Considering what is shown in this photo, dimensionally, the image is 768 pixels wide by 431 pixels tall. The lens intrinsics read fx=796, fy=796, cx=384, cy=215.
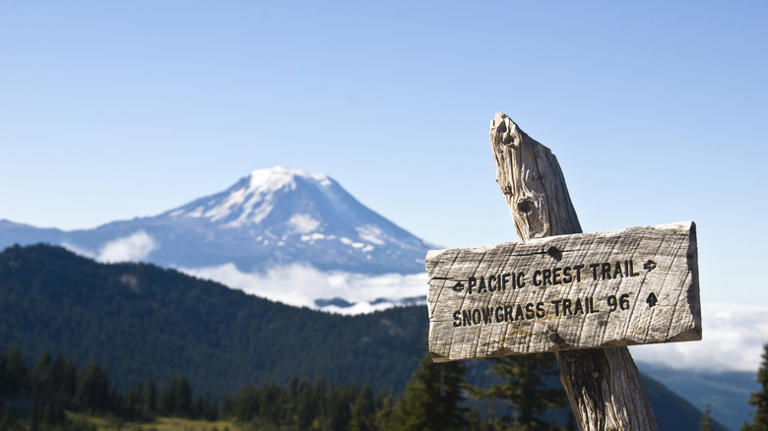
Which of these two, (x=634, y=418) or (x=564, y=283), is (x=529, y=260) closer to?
(x=564, y=283)

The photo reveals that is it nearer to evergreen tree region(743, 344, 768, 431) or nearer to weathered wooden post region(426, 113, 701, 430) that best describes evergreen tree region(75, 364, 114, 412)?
evergreen tree region(743, 344, 768, 431)

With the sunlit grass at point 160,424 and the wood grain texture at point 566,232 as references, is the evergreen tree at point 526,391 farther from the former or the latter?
the sunlit grass at point 160,424

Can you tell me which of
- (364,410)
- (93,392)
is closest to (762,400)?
(364,410)

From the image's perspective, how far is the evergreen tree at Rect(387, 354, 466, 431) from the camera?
102ft

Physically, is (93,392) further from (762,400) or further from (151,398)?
(762,400)

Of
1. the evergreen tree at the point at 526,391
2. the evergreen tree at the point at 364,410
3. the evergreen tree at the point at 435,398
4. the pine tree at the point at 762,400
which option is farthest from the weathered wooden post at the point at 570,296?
the evergreen tree at the point at 364,410

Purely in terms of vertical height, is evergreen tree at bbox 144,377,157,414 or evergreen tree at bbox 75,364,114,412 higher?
evergreen tree at bbox 75,364,114,412

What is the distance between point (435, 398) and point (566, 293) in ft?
89.5

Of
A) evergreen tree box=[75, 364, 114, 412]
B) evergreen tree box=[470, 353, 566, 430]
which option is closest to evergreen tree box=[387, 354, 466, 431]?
evergreen tree box=[470, 353, 566, 430]

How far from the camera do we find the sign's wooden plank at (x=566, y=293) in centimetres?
448

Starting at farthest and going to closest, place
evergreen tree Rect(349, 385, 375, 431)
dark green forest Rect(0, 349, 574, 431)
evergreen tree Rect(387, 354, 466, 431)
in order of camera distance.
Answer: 1. evergreen tree Rect(349, 385, 375, 431)
2. dark green forest Rect(0, 349, 574, 431)
3. evergreen tree Rect(387, 354, 466, 431)

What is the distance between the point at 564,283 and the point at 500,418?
27.7 m

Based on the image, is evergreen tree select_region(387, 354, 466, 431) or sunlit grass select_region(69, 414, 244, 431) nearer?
evergreen tree select_region(387, 354, 466, 431)

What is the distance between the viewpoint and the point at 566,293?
4719mm
